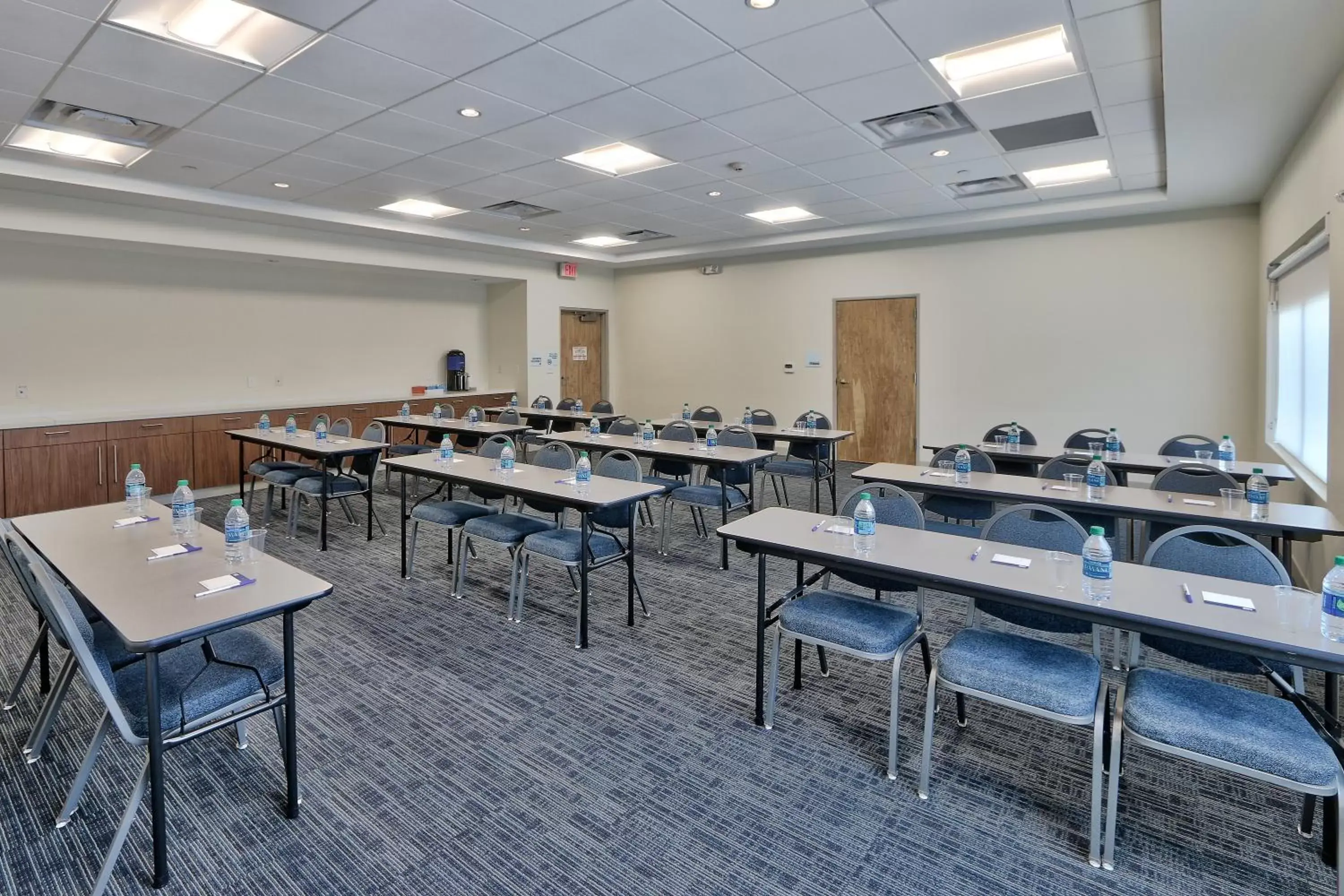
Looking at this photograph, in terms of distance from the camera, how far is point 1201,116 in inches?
170

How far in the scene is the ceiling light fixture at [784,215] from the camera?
7.72 meters

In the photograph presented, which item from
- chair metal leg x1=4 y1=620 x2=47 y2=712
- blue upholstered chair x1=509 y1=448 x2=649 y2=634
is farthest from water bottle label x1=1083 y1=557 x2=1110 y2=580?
chair metal leg x1=4 y1=620 x2=47 y2=712

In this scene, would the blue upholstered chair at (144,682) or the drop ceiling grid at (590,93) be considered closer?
the blue upholstered chair at (144,682)

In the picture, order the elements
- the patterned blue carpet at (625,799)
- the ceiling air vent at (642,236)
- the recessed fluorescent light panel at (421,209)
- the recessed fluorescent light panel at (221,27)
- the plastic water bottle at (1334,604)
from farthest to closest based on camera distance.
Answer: the ceiling air vent at (642,236), the recessed fluorescent light panel at (421,209), the recessed fluorescent light panel at (221,27), the patterned blue carpet at (625,799), the plastic water bottle at (1334,604)

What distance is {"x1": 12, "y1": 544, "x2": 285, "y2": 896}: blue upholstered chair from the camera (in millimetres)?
1938

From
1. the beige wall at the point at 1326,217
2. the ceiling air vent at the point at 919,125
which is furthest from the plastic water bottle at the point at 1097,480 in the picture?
the ceiling air vent at the point at 919,125

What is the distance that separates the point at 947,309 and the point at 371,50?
712 cm

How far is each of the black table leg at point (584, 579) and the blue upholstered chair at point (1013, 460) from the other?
10.6ft

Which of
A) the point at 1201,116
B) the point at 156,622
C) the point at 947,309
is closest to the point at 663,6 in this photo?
the point at 156,622

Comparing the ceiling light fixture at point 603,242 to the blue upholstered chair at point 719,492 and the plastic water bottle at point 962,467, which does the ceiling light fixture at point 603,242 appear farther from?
the plastic water bottle at point 962,467

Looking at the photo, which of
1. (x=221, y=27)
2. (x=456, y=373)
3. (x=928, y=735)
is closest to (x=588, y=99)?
(x=221, y=27)

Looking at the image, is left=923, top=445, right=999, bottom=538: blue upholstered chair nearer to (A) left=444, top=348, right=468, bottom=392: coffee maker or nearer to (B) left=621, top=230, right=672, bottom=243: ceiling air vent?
(B) left=621, top=230, right=672, bottom=243: ceiling air vent

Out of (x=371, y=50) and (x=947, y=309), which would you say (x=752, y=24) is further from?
(x=947, y=309)

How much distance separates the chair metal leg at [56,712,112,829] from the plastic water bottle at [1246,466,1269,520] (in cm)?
471
